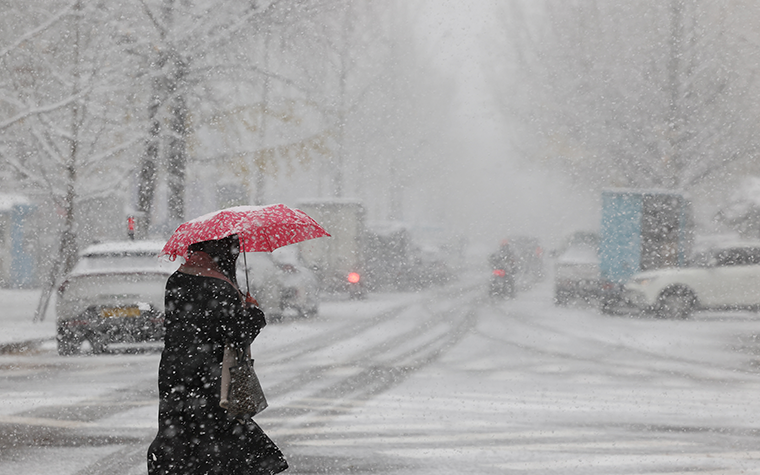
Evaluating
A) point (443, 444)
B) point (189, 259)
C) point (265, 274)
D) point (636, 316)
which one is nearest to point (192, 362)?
point (189, 259)

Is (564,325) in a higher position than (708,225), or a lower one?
lower

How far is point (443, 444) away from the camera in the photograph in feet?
20.9

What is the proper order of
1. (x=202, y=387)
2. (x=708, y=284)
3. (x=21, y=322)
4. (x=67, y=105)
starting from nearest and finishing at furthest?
(x=202, y=387), (x=67, y=105), (x=21, y=322), (x=708, y=284)

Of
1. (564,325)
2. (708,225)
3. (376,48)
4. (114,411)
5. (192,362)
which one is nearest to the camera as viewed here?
(192,362)

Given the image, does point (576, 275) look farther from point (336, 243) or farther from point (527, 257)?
point (527, 257)

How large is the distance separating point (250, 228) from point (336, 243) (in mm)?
21675

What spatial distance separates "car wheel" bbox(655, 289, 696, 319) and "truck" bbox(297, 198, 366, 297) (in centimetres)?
881

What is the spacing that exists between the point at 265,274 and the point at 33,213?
13.5 metres

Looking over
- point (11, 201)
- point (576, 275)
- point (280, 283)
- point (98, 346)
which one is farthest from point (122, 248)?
point (11, 201)

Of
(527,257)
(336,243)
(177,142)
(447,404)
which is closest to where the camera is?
(447,404)

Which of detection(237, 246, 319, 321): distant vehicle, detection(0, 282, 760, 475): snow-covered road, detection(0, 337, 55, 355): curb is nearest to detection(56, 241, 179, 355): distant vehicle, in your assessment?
detection(0, 282, 760, 475): snow-covered road

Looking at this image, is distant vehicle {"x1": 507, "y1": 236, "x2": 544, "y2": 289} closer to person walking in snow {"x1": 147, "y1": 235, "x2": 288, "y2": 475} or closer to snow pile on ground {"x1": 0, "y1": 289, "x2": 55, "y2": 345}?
snow pile on ground {"x1": 0, "y1": 289, "x2": 55, "y2": 345}

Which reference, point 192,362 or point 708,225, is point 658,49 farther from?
point 192,362

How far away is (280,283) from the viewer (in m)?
16.0
